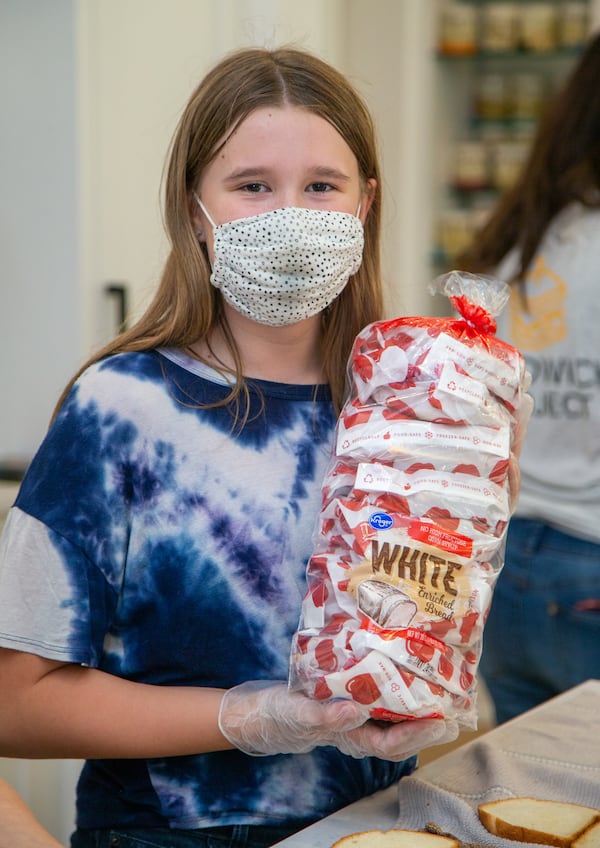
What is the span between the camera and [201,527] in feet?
4.21

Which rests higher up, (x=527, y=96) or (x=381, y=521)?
(x=527, y=96)

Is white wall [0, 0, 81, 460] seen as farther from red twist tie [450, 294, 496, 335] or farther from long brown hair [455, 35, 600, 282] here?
red twist tie [450, 294, 496, 335]

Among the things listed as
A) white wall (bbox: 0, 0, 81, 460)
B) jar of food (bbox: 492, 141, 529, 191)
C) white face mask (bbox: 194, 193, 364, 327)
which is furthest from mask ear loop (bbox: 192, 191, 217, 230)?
jar of food (bbox: 492, 141, 529, 191)

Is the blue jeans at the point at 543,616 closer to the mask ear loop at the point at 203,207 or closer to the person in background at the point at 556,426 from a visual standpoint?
the person in background at the point at 556,426

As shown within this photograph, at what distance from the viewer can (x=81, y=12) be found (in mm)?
2381

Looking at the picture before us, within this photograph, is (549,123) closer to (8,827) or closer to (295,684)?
(295,684)

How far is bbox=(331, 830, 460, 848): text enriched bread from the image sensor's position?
1.14 m

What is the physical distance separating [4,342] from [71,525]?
1454 mm

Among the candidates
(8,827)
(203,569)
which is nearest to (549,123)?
(203,569)

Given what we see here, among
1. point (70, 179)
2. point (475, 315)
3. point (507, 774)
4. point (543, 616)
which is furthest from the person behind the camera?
point (70, 179)

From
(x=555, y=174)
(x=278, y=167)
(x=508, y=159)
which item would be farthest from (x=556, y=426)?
(x=508, y=159)

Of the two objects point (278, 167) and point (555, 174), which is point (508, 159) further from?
→ point (278, 167)

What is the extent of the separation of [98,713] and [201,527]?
0.81 feet

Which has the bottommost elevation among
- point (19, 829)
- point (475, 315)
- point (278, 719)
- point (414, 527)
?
point (19, 829)
